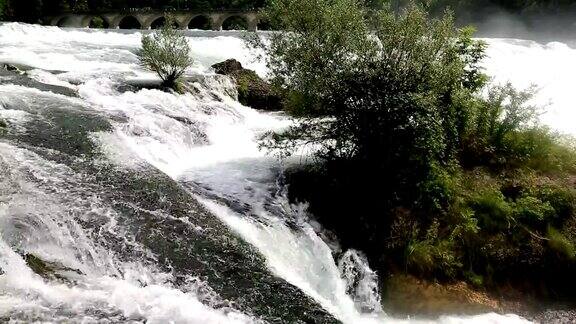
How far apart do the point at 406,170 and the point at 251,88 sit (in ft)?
39.4

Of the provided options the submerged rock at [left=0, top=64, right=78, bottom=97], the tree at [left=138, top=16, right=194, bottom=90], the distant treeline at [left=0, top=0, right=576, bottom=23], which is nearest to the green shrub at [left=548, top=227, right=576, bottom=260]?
the tree at [left=138, top=16, right=194, bottom=90]

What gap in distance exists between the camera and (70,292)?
609 cm

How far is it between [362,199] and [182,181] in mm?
3889

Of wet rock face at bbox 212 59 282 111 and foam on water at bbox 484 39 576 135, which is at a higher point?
foam on water at bbox 484 39 576 135

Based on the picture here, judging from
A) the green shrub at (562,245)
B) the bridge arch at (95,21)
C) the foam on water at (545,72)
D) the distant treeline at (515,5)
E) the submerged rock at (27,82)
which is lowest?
the bridge arch at (95,21)

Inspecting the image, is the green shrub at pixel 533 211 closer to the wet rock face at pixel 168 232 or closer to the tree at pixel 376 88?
the tree at pixel 376 88

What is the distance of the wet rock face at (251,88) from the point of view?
2062 centimetres

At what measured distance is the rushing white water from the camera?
6.35 meters

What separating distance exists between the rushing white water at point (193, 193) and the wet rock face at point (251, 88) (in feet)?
2.46

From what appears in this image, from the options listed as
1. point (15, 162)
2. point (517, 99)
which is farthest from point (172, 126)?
point (517, 99)

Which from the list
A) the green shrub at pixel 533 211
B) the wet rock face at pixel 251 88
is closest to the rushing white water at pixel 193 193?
the wet rock face at pixel 251 88

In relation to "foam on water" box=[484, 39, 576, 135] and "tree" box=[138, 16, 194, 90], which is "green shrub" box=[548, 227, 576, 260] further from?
"tree" box=[138, 16, 194, 90]

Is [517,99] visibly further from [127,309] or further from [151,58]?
[151,58]

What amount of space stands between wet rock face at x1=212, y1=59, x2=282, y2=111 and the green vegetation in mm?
9146
